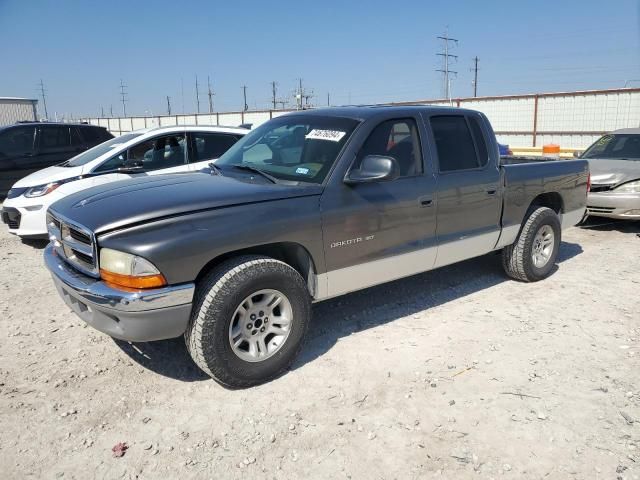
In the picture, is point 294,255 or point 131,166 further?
point 131,166

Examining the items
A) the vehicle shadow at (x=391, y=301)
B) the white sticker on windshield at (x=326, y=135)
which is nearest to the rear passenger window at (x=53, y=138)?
the vehicle shadow at (x=391, y=301)

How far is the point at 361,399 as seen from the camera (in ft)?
11.0

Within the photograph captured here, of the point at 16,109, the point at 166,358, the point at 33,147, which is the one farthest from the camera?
the point at 16,109

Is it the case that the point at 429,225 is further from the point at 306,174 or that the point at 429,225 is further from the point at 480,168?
the point at 306,174

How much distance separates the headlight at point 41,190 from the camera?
711 centimetres

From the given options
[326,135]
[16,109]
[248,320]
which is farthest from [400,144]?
[16,109]

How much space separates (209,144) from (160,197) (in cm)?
456

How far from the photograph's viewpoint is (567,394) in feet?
11.2

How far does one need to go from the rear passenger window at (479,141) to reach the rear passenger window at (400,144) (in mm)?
851

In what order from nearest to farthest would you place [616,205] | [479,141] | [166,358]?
[166,358] → [479,141] → [616,205]

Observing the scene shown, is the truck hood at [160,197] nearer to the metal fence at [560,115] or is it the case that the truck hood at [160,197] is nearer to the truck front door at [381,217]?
the truck front door at [381,217]

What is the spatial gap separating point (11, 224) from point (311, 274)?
5581 millimetres

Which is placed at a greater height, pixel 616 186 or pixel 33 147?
pixel 33 147

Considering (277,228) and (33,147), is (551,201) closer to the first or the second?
(277,228)
